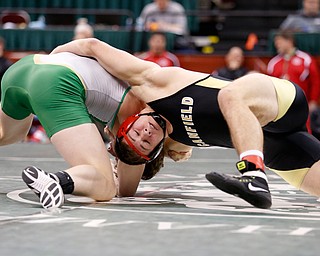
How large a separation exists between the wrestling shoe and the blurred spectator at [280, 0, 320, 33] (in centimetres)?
680

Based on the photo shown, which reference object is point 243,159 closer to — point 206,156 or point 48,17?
point 206,156

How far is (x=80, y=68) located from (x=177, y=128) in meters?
0.58

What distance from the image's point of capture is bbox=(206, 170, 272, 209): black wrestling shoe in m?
2.98

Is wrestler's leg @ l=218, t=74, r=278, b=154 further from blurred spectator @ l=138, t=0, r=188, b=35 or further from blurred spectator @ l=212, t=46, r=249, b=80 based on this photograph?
blurred spectator @ l=138, t=0, r=188, b=35

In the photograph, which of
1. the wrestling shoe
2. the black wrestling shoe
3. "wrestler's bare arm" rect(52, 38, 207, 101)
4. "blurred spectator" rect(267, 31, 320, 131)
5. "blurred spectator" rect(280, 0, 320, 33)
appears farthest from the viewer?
"blurred spectator" rect(280, 0, 320, 33)

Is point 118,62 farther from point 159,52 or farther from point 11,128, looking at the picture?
point 159,52

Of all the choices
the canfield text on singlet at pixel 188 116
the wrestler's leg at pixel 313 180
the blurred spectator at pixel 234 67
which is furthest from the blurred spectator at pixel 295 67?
the canfield text on singlet at pixel 188 116

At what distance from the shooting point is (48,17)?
1095 cm

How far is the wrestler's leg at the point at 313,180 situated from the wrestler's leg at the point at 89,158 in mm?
1002

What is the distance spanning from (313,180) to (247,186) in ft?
3.00

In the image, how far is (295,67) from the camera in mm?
8984

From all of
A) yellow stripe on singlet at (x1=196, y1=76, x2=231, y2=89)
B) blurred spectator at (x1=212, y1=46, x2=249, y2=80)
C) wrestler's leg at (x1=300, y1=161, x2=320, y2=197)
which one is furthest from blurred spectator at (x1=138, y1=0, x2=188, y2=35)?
yellow stripe on singlet at (x1=196, y1=76, x2=231, y2=89)

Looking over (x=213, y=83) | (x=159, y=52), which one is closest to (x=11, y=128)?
(x=213, y=83)

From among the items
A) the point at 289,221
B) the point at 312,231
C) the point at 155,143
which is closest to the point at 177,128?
the point at 155,143
